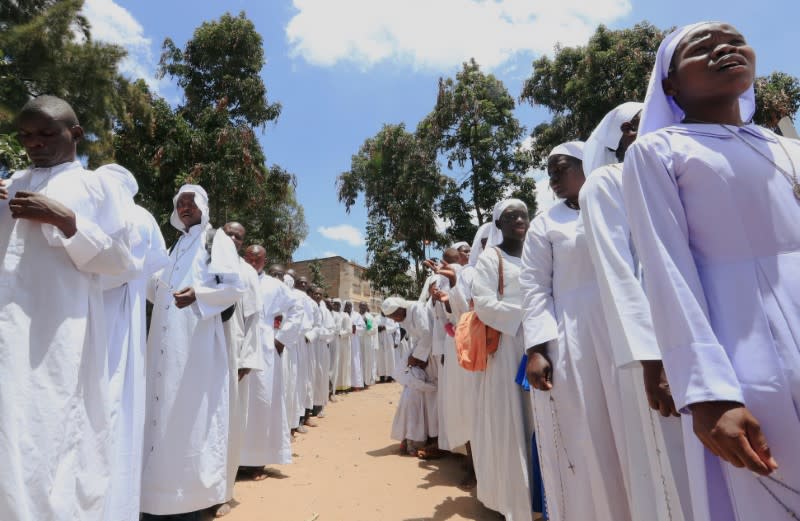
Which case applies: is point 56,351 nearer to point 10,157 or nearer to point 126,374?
point 126,374

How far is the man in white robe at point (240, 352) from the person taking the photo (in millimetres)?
4414

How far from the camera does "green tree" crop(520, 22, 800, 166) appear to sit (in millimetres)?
14422

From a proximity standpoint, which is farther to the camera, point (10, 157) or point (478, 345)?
point (10, 157)

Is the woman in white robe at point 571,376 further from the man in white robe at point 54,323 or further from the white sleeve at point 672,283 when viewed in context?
the man in white robe at point 54,323

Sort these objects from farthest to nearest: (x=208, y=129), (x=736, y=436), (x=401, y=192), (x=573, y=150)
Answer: (x=401, y=192), (x=208, y=129), (x=573, y=150), (x=736, y=436)

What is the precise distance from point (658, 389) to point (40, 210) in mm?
2618

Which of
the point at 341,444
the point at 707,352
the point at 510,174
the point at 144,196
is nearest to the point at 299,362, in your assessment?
the point at 341,444

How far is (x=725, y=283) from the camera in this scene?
4.46ft

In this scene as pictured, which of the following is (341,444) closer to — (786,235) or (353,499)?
(353,499)

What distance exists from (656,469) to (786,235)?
1.05 meters

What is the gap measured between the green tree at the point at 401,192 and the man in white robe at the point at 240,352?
595 inches

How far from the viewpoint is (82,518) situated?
230 cm

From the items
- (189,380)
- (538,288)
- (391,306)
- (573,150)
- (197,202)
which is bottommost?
(189,380)

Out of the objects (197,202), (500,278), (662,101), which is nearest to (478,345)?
(500,278)
